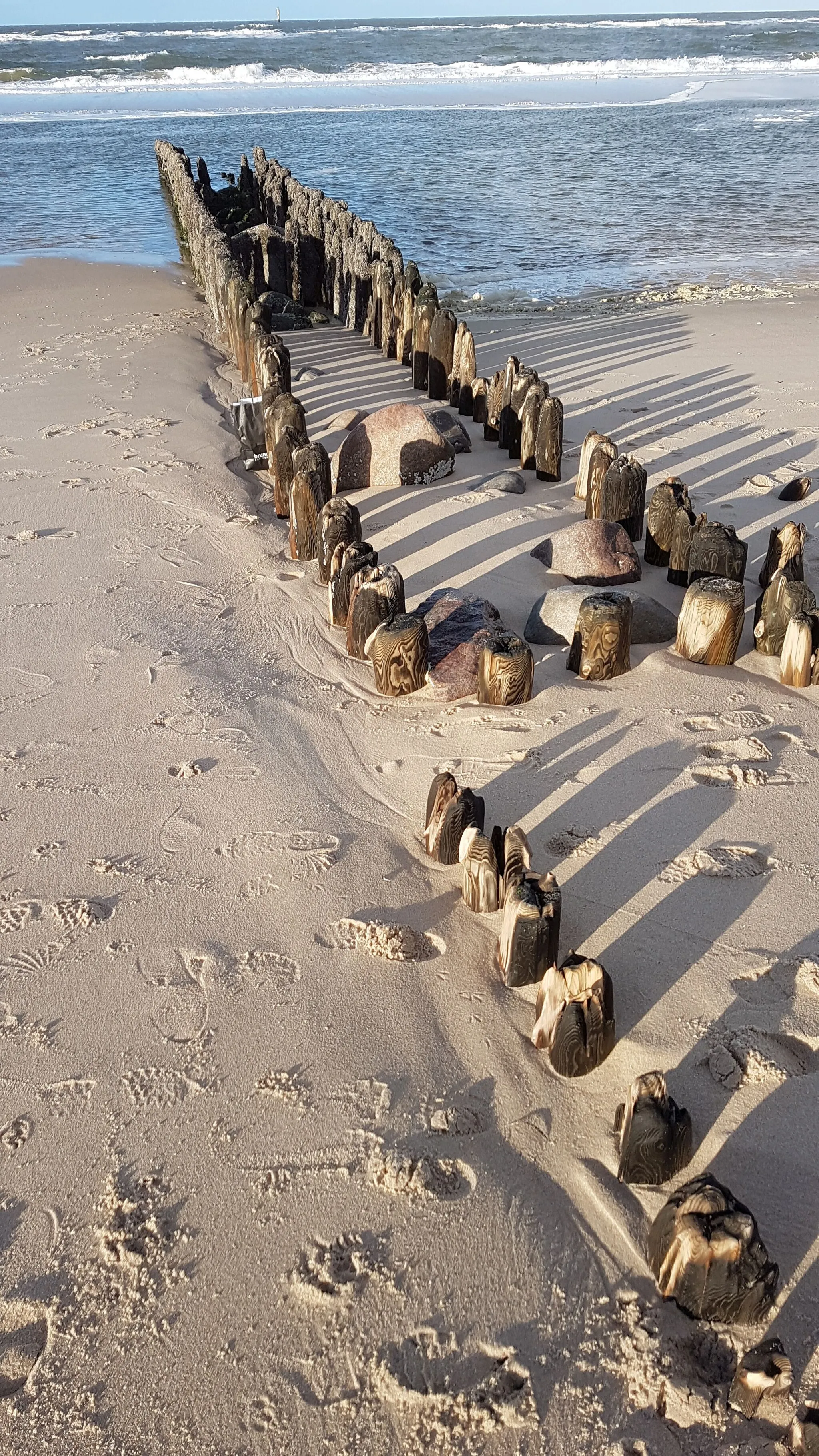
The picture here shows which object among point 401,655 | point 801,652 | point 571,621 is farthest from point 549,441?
point 401,655

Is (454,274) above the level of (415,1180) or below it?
above

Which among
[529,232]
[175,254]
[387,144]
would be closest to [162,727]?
[175,254]

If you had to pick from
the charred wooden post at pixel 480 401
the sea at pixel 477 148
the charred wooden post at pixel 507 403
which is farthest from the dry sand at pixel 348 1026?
the sea at pixel 477 148

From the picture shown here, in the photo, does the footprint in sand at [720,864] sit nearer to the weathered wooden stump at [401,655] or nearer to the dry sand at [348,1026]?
the dry sand at [348,1026]

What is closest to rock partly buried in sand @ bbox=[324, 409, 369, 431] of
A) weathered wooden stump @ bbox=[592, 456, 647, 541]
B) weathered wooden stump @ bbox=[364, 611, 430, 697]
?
weathered wooden stump @ bbox=[592, 456, 647, 541]

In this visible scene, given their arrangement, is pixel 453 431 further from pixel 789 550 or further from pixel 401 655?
pixel 401 655

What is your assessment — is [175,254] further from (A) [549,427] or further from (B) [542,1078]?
(B) [542,1078]

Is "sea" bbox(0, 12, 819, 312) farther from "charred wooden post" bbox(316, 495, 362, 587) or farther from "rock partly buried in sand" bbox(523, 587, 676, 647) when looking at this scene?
"rock partly buried in sand" bbox(523, 587, 676, 647)
